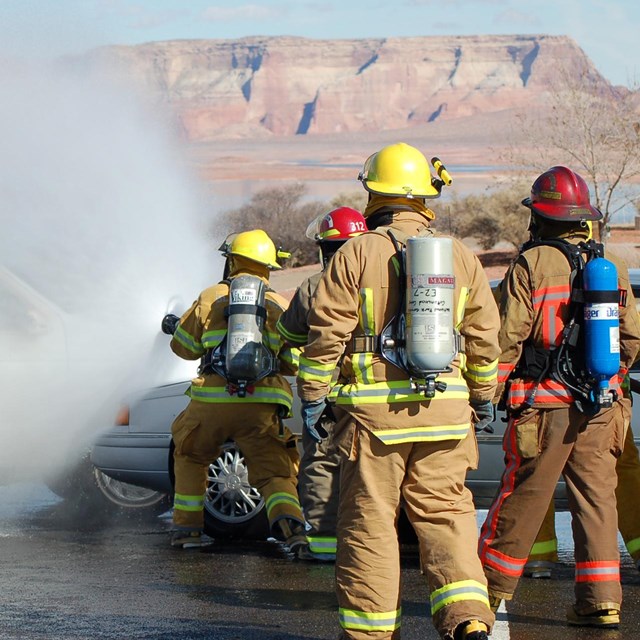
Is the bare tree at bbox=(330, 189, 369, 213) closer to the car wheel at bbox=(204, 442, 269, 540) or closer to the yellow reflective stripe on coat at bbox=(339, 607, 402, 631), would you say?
the car wheel at bbox=(204, 442, 269, 540)

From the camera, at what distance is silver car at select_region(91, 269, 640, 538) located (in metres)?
7.62

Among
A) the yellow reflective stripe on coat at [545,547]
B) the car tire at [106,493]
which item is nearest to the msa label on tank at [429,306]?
the yellow reflective stripe on coat at [545,547]

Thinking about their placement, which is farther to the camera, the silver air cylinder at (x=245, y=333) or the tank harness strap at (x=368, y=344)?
the silver air cylinder at (x=245, y=333)

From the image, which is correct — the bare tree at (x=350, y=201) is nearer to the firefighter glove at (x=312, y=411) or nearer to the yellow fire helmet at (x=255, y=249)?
the yellow fire helmet at (x=255, y=249)

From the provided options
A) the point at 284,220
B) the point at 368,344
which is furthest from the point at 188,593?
the point at 284,220

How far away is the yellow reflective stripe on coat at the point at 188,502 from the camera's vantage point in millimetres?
7629

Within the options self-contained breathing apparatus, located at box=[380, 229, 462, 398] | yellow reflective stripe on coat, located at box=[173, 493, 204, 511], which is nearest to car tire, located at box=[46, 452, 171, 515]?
yellow reflective stripe on coat, located at box=[173, 493, 204, 511]

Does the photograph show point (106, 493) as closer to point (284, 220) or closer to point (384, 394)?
point (384, 394)

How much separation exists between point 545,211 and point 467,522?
1.59 meters

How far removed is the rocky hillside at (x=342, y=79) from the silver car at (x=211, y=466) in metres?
143

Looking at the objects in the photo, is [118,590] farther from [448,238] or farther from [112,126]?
[112,126]

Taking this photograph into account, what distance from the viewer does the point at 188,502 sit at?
7.63 metres

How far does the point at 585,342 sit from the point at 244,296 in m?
2.13

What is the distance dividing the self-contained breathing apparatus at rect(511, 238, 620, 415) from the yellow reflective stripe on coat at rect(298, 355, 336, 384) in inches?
45.0
